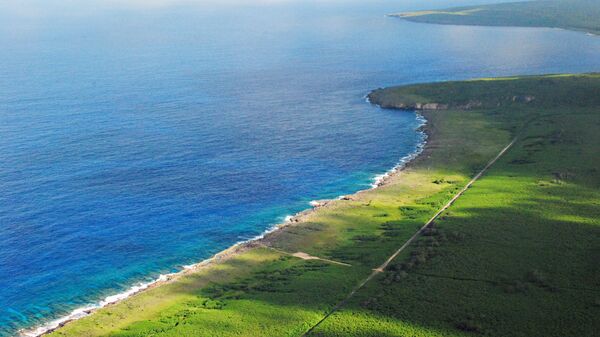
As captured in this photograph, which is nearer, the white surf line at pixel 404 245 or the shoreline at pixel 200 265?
the white surf line at pixel 404 245

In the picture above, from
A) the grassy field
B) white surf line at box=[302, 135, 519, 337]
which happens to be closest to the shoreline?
the grassy field

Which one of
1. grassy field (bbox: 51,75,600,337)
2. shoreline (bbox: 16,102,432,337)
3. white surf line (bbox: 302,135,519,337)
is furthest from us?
shoreline (bbox: 16,102,432,337)

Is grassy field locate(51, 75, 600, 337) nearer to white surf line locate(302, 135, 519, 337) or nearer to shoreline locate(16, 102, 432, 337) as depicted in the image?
white surf line locate(302, 135, 519, 337)

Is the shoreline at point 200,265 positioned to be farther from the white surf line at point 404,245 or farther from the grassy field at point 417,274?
the white surf line at point 404,245

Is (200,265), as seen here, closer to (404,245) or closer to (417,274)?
(404,245)

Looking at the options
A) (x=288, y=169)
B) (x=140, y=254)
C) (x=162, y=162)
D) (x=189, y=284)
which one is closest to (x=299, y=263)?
(x=189, y=284)

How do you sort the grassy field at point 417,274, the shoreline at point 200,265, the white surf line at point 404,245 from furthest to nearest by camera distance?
the shoreline at point 200,265
the white surf line at point 404,245
the grassy field at point 417,274

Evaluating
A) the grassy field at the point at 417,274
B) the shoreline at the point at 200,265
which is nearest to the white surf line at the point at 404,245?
the grassy field at the point at 417,274

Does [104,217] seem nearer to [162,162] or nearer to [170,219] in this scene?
[170,219]
